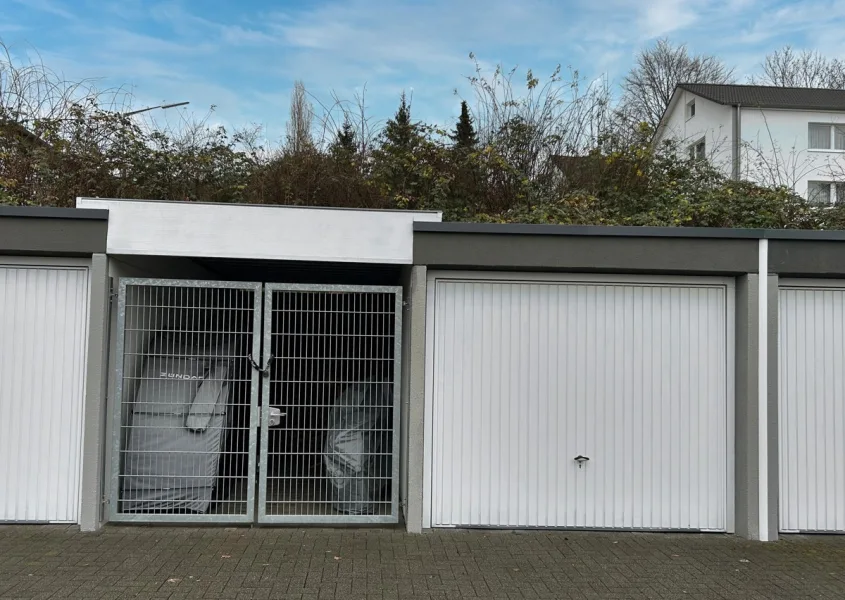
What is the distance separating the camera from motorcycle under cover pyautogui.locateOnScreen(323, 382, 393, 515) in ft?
18.6

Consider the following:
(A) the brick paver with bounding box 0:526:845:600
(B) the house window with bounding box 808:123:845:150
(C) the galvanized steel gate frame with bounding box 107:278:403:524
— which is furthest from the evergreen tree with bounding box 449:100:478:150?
(B) the house window with bounding box 808:123:845:150

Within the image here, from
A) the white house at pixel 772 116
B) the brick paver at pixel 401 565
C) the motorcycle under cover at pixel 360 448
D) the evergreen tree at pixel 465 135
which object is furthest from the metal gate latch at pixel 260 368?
the white house at pixel 772 116

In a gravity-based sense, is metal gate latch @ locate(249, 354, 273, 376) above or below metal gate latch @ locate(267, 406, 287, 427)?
above

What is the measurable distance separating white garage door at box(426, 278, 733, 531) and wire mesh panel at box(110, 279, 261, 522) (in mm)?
1674

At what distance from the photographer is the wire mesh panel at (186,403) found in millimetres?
5488

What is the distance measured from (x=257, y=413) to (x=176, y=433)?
30.1 inches

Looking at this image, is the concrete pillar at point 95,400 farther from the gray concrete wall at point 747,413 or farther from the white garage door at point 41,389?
the gray concrete wall at point 747,413

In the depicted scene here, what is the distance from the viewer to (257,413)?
5.52 meters

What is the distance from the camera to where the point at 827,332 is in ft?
18.9

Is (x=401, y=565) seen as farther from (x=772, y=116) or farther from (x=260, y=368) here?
(x=772, y=116)

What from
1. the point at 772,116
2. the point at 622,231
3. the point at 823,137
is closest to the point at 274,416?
the point at 622,231

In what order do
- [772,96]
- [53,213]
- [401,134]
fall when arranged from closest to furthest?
[53,213] < [401,134] < [772,96]

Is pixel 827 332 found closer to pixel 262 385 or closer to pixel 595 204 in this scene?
pixel 595 204

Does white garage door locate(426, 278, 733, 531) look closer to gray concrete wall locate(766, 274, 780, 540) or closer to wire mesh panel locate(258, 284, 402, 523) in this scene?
gray concrete wall locate(766, 274, 780, 540)
